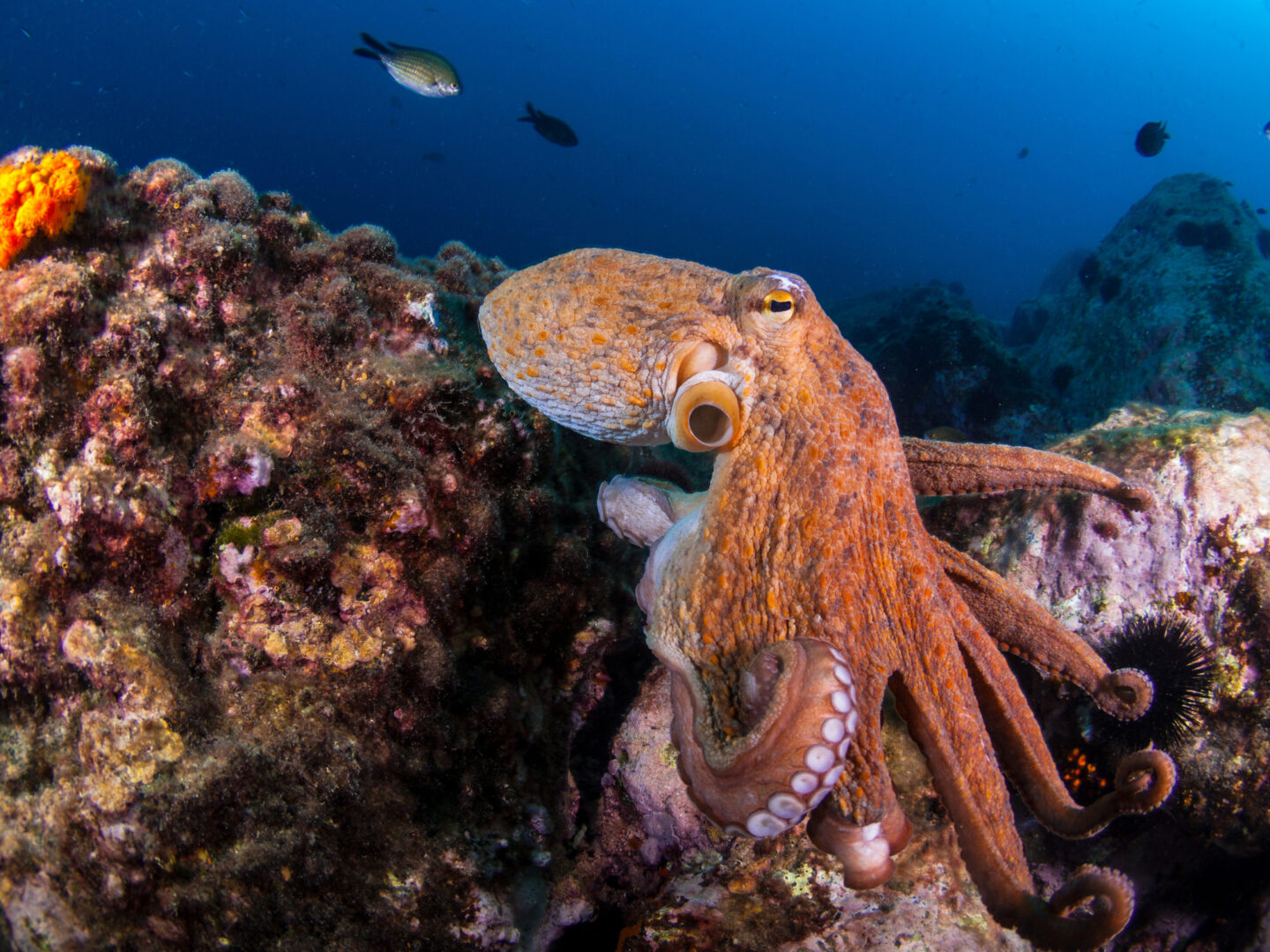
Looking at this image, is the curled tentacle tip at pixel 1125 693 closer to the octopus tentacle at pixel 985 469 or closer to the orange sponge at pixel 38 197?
the octopus tentacle at pixel 985 469

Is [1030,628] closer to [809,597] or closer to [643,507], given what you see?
[809,597]

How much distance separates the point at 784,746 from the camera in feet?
4.66

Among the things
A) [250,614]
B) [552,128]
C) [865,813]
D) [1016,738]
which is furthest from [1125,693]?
[552,128]

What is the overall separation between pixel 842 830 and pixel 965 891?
3.51 ft

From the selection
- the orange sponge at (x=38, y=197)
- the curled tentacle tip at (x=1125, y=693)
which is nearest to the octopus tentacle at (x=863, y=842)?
the curled tentacle tip at (x=1125, y=693)

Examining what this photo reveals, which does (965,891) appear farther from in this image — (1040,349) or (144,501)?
(1040,349)

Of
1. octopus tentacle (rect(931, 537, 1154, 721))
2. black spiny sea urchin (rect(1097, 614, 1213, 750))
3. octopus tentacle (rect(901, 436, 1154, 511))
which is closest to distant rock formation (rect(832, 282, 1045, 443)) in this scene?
black spiny sea urchin (rect(1097, 614, 1213, 750))

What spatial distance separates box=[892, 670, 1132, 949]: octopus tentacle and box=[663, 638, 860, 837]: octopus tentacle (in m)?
0.43

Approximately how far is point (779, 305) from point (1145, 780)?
1.79 metres

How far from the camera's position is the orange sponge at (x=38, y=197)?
94.7 inches

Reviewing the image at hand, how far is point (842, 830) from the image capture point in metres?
1.67

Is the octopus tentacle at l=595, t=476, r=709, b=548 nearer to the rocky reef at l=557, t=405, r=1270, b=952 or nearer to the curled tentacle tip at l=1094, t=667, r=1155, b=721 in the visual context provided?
the rocky reef at l=557, t=405, r=1270, b=952

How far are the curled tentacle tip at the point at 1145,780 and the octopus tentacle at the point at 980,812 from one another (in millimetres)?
252

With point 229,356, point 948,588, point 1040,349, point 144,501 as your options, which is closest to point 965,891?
point 948,588
